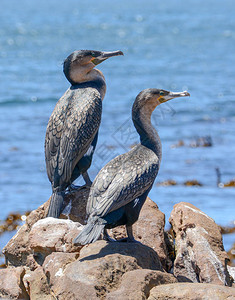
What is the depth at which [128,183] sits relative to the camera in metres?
6.40

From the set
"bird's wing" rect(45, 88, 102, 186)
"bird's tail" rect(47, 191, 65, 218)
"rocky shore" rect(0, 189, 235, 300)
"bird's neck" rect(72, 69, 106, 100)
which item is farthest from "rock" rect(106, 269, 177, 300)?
"bird's neck" rect(72, 69, 106, 100)

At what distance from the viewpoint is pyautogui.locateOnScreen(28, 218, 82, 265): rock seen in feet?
22.1

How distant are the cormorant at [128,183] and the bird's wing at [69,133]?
869mm

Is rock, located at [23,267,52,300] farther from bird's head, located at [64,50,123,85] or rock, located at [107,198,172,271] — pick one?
bird's head, located at [64,50,123,85]

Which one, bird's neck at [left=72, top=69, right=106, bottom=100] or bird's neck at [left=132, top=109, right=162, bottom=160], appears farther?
bird's neck at [left=72, top=69, right=106, bottom=100]

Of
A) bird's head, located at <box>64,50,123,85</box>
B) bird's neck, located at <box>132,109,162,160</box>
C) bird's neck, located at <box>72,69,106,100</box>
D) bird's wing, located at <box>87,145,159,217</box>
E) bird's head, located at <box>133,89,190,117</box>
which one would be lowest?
bird's wing, located at <box>87,145,159,217</box>

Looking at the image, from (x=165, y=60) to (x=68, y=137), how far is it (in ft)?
106

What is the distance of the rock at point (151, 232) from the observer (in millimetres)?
7105

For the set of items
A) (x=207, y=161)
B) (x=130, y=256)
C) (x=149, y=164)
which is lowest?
(x=207, y=161)

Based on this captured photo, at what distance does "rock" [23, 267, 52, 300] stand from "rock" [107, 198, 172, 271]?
1318 millimetres

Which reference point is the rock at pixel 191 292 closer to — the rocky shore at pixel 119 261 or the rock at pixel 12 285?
the rocky shore at pixel 119 261

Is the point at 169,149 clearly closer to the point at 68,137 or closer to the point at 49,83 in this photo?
the point at 68,137

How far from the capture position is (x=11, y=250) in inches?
295

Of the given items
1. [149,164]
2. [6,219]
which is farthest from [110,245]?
[6,219]
